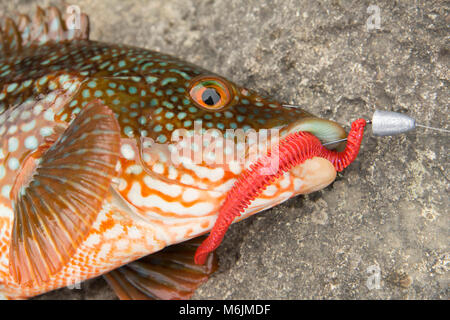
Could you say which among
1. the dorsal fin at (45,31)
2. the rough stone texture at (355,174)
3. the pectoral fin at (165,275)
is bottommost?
the pectoral fin at (165,275)

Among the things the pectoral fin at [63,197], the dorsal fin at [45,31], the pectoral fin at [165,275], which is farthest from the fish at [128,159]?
the dorsal fin at [45,31]

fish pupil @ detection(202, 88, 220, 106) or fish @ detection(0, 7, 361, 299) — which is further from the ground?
fish pupil @ detection(202, 88, 220, 106)

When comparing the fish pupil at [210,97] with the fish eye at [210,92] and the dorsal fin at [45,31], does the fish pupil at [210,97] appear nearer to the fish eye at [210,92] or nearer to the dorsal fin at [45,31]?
the fish eye at [210,92]

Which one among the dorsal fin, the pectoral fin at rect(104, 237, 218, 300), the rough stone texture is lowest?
the pectoral fin at rect(104, 237, 218, 300)

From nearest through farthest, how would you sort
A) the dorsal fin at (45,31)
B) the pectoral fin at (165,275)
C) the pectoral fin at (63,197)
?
the pectoral fin at (63,197) → the pectoral fin at (165,275) → the dorsal fin at (45,31)

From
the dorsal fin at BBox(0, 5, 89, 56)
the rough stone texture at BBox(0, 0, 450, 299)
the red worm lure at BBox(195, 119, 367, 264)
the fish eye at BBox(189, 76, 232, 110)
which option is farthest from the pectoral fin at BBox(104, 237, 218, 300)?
the dorsal fin at BBox(0, 5, 89, 56)

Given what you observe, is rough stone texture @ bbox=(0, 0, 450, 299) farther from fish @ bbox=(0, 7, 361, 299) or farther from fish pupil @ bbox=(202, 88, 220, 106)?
fish pupil @ bbox=(202, 88, 220, 106)

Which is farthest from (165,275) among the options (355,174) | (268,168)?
(355,174)
